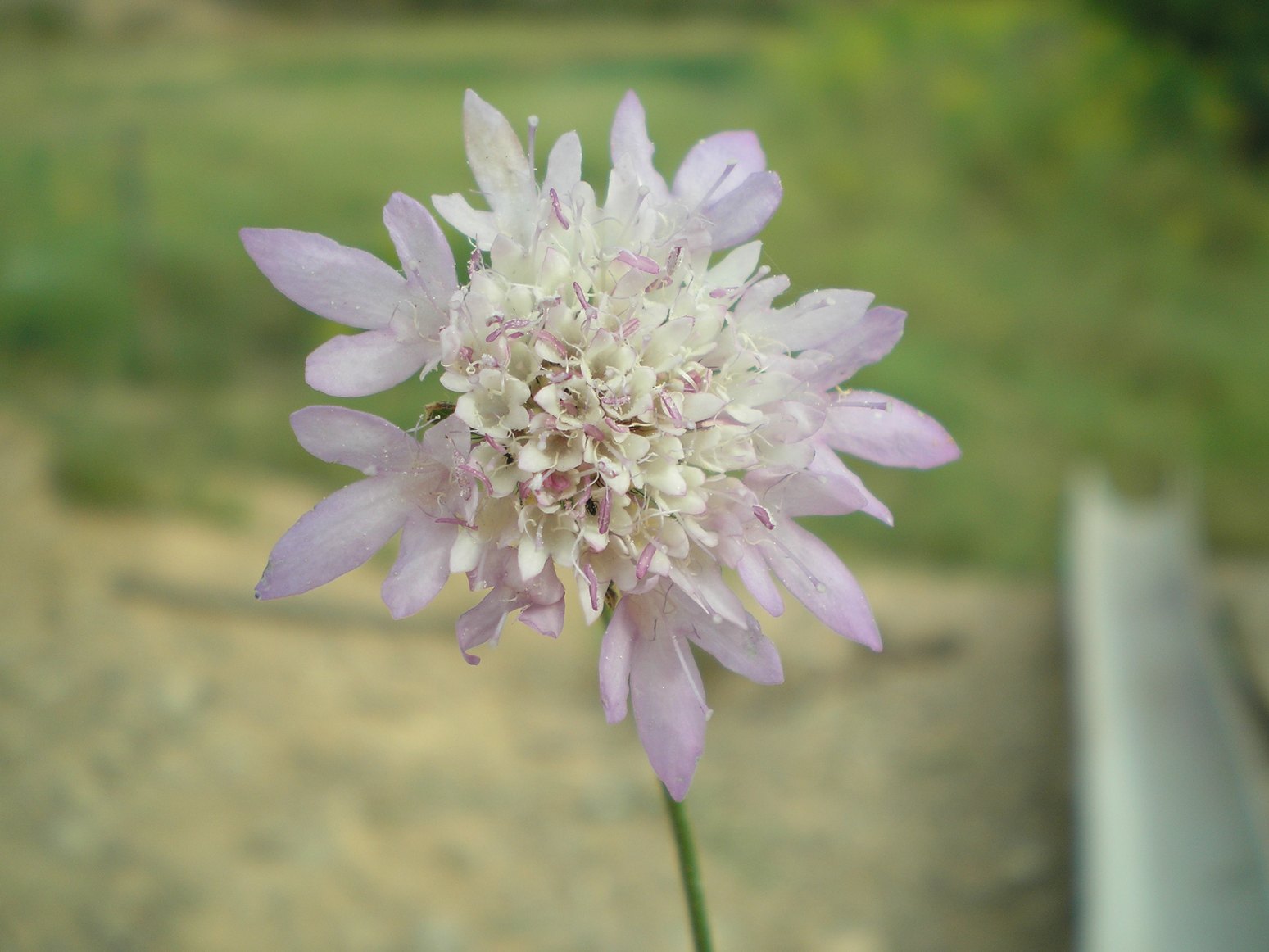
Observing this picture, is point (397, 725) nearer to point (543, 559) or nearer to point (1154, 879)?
point (1154, 879)

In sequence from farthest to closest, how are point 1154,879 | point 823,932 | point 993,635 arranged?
point 993,635
point 823,932
point 1154,879

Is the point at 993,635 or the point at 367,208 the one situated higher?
the point at 367,208

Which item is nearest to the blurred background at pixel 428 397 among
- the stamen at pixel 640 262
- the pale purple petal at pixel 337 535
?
the pale purple petal at pixel 337 535

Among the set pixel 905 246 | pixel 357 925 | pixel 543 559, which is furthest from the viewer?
pixel 905 246

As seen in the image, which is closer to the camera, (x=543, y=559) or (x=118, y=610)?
(x=543, y=559)

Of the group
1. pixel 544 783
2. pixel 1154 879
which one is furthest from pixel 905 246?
pixel 1154 879

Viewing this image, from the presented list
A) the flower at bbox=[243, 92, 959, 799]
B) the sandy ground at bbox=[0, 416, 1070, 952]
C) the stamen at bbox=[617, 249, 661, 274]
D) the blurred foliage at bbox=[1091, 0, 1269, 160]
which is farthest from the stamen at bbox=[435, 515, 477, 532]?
the blurred foliage at bbox=[1091, 0, 1269, 160]
